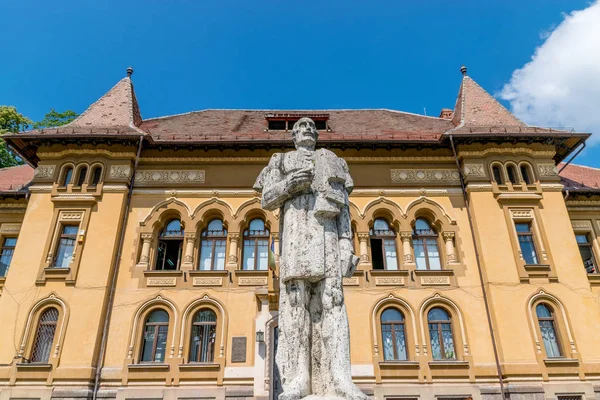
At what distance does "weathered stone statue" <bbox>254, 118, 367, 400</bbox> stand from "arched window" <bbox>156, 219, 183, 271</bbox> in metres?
11.5

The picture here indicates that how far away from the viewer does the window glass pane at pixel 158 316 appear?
14508mm

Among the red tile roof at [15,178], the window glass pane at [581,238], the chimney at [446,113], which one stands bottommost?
the window glass pane at [581,238]

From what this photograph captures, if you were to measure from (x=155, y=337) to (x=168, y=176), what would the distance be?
609 cm

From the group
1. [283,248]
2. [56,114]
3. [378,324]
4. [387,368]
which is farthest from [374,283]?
[56,114]

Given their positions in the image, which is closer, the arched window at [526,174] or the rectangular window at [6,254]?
the arched window at [526,174]

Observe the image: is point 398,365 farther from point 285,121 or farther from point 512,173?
point 285,121

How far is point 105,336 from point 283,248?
1177cm

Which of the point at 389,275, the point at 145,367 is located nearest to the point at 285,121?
the point at 389,275

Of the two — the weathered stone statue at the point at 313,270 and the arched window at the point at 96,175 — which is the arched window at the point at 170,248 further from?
the weathered stone statue at the point at 313,270

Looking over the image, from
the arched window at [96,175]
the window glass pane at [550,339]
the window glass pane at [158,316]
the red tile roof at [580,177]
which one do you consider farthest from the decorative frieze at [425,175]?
the arched window at [96,175]

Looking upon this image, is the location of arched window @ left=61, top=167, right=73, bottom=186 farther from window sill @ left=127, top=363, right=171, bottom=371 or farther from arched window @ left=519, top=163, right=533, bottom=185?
arched window @ left=519, top=163, right=533, bottom=185

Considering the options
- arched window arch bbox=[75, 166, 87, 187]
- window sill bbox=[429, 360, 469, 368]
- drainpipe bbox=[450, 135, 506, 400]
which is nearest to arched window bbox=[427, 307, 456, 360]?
window sill bbox=[429, 360, 469, 368]

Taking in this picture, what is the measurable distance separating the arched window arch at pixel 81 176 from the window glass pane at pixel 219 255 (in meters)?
5.70

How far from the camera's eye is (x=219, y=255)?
15617 mm
